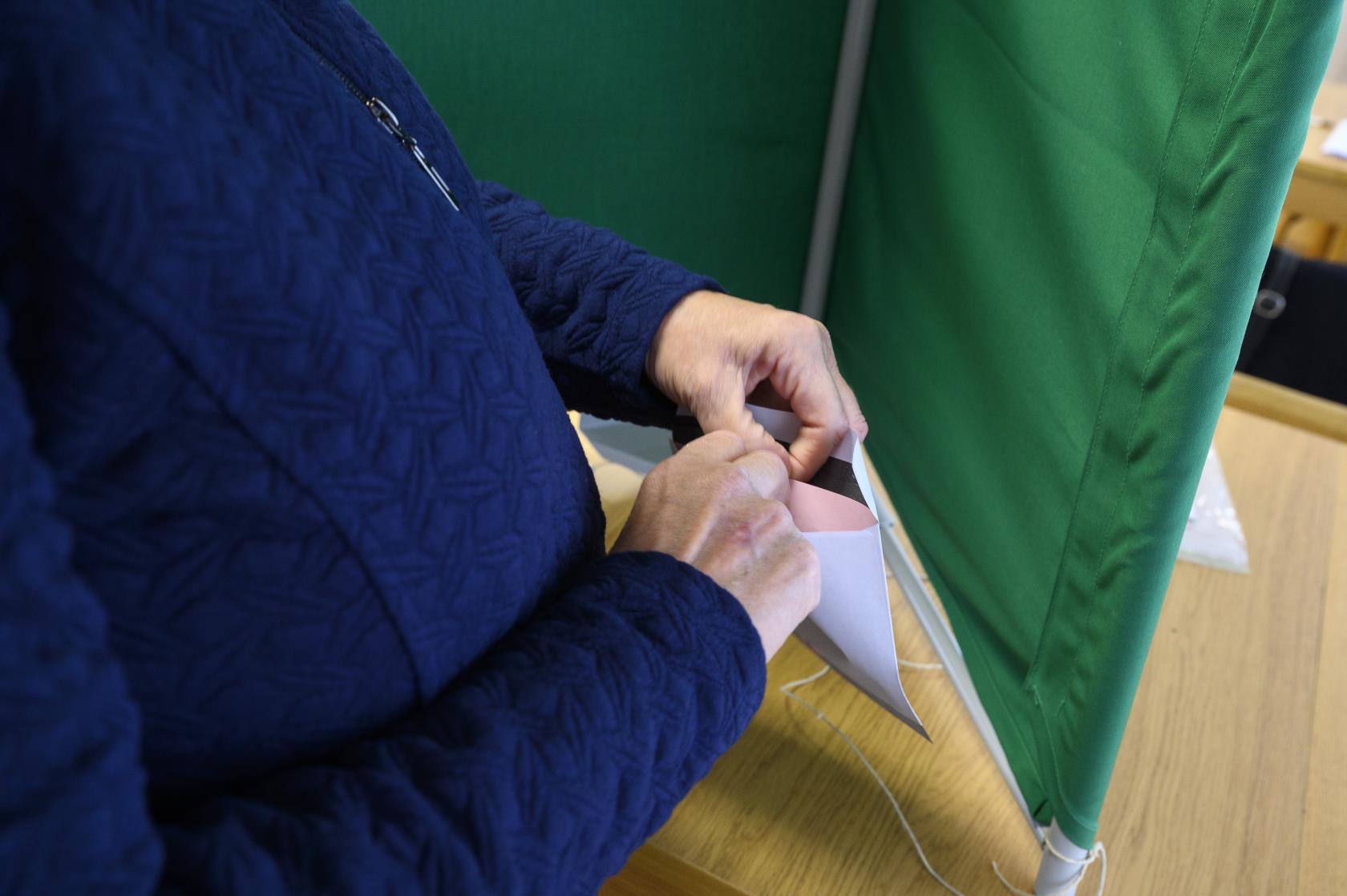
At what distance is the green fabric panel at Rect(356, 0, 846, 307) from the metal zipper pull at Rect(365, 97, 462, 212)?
0.36m

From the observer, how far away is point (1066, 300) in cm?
61

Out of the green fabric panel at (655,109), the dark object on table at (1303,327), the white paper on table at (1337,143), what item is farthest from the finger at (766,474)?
the white paper on table at (1337,143)

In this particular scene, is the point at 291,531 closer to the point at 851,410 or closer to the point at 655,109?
the point at 851,410

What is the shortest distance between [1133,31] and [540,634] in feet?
1.37

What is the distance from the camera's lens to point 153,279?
0.29m

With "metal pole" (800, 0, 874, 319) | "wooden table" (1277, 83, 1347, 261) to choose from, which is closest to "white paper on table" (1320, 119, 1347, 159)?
"wooden table" (1277, 83, 1347, 261)

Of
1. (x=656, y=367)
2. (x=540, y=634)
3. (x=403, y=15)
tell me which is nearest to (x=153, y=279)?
(x=540, y=634)

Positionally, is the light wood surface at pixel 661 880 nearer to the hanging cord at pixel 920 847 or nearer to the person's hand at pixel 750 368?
the hanging cord at pixel 920 847

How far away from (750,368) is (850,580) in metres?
0.18

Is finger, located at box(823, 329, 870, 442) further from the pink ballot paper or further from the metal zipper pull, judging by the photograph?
the metal zipper pull

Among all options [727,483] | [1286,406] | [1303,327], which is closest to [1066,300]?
[727,483]

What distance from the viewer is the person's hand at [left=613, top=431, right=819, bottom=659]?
0.50 meters

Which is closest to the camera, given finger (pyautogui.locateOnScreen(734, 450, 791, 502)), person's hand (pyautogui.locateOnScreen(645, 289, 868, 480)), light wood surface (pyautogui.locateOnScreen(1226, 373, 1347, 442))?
finger (pyautogui.locateOnScreen(734, 450, 791, 502))

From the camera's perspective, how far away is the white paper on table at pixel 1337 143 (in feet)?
6.71
